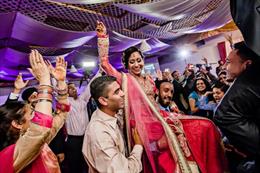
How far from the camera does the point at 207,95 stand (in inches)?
147

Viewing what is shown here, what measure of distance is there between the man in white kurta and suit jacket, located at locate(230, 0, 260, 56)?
0.89m

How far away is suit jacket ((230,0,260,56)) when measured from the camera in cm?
82

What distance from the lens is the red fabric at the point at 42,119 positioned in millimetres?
1017

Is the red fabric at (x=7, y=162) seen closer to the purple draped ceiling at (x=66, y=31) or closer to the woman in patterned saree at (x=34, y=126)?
the woman in patterned saree at (x=34, y=126)

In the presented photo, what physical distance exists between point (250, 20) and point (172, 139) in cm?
93

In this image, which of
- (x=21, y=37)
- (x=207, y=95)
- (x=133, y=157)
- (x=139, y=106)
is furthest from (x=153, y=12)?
(x=133, y=157)

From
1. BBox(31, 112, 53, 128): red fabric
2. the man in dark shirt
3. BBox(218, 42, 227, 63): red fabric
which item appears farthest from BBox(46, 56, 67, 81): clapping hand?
BBox(218, 42, 227, 63): red fabric

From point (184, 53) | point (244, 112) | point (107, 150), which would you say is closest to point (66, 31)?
point (107, 150)

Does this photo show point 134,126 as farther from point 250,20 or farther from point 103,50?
point 250,20

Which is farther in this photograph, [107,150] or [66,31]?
[66,31]

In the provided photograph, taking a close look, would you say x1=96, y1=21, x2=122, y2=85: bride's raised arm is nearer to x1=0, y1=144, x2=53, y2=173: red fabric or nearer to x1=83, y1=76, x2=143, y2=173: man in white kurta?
x1=83, y1=76, x2=143, y2=173: man in white kurta

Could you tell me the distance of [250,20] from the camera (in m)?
0.84

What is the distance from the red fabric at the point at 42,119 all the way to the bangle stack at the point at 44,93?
0.24ft

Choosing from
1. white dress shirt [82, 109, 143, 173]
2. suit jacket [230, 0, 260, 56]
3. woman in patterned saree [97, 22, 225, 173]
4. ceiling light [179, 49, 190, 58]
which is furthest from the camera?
ceiling light [179, 49, 190, 58]
